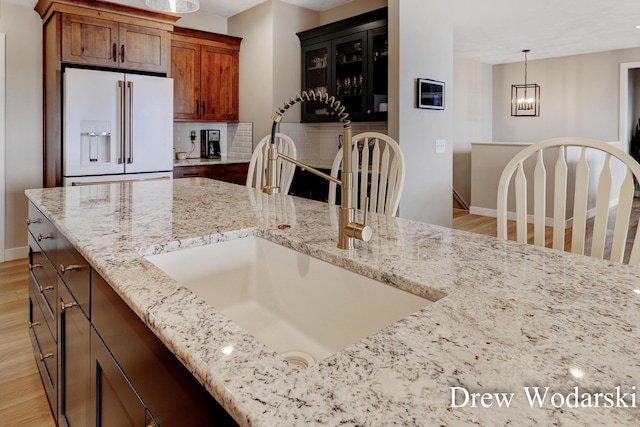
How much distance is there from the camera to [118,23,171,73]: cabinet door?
395 cm

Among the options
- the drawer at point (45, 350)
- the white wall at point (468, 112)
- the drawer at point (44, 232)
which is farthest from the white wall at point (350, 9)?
the drawer at point (45, 350)

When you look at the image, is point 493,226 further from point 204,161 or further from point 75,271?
point 75,271

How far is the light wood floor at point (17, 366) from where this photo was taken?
1.92 metres

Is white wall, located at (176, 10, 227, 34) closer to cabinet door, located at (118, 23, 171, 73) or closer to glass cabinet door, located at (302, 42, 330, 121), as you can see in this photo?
cabinet door, located at (118, 23, 171, 73)

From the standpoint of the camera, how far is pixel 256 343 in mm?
667

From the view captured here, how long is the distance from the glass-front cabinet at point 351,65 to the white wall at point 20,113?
260 centimetres

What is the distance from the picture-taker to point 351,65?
4367mm

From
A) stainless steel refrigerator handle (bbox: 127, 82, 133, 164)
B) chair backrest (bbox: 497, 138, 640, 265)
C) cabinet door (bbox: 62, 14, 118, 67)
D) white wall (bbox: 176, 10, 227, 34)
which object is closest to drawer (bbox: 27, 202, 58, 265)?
chair backrest (bbox: 497, 138, 640, 265)

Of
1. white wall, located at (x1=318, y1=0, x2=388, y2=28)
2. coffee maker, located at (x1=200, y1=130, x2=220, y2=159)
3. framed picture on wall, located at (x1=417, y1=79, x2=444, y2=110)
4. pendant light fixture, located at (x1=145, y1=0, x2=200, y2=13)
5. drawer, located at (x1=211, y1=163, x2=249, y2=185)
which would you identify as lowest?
drawer, located at (x1=211, y1=163, x2=249, y2=185)

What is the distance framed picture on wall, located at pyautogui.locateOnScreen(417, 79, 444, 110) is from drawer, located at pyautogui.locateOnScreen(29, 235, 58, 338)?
10.2ft

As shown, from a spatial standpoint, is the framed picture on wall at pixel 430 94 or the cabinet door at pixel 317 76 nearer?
the framed picture on wall at pixel 430 94

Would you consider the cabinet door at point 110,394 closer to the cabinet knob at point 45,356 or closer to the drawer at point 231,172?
the cabinet knob at point 45,356

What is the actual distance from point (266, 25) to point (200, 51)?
2.55 ft

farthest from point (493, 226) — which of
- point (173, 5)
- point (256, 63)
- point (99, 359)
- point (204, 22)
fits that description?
point (99, 359)
